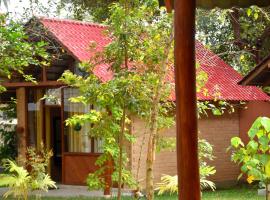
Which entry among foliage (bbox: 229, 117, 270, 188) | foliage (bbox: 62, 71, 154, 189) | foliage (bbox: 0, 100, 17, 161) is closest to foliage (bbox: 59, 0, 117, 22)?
foliage (bbox: 0, 100, 17, 161)

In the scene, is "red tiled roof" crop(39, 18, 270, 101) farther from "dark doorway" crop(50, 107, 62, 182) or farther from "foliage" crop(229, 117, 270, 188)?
"foliage" crop(229, 117, 270, 188)

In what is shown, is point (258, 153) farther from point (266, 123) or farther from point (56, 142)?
point (56, 142)

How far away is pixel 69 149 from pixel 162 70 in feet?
26.1

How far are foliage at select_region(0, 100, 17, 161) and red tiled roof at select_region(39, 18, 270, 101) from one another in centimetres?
381

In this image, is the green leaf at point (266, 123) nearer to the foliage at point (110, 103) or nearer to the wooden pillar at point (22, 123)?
the foliage at point (110, 103)

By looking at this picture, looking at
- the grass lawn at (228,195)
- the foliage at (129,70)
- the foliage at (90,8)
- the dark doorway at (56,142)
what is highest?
the foliage at (90,8)

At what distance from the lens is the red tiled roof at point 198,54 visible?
15.1 meters

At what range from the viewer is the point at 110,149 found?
883cm

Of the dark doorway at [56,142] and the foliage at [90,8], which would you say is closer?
the dark doorway at [56,142]

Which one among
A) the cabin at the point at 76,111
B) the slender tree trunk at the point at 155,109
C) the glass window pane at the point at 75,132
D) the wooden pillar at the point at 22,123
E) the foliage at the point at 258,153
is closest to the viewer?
the foliage at the point at 258,153

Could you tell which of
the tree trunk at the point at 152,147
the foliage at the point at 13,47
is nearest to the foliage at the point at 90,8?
the foliage at the point at 13,47

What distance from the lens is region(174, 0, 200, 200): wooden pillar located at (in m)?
2.99

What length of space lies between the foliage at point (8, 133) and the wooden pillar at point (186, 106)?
16.5 meters

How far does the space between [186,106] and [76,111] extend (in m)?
13.2
